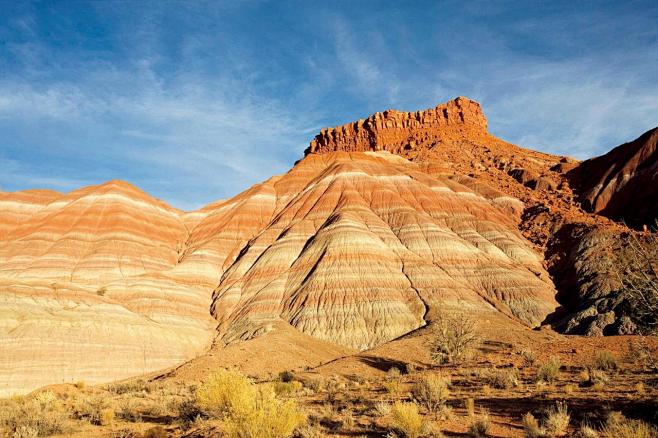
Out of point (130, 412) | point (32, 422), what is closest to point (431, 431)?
point (130, 412)

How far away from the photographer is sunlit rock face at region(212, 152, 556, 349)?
59375mm

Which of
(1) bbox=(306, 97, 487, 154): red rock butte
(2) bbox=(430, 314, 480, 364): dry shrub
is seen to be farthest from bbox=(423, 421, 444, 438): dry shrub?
(1) bbox=(306, 97, 487, 154): red rock butte

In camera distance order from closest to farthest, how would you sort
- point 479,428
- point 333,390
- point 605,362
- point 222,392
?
point 479,428
point 222,392
point 333,390
point 605,362

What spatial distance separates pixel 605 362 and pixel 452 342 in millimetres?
13162

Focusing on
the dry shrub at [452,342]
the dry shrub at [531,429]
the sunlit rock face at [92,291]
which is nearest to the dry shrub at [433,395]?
the dry shrub at [531,429]

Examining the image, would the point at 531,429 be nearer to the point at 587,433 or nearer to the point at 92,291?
the point at 587,433

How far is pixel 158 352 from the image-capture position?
53.1 meters

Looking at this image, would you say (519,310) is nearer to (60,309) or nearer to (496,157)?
(60,309)

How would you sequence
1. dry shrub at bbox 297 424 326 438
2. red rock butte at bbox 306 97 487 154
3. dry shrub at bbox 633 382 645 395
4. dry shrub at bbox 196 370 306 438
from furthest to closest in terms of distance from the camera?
red rock butte at bbox 306 97 487 154
dry shrub at bbox 633 382 645 395
dry shrub at bbox 297 424 326 438
dry shrub at bbox 196 370 306 438

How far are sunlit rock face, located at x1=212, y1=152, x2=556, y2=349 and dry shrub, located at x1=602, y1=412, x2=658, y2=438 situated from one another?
4480cm

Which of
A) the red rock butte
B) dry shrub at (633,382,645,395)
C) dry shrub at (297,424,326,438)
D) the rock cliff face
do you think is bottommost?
dry shrub at (297,424,326,438)

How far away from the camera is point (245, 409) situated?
11.1 metres

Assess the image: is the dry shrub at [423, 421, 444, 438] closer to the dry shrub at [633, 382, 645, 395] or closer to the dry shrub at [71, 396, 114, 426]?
the dry shrub at [633, 382, 645, 395]

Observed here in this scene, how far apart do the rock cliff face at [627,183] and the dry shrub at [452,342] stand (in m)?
54.2
